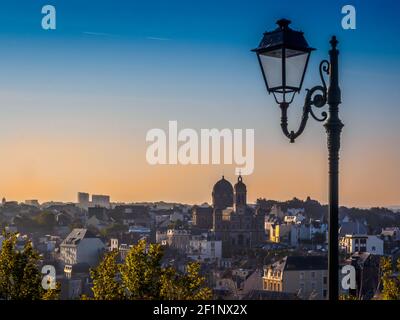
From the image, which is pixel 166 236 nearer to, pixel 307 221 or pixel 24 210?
pixel 307 221

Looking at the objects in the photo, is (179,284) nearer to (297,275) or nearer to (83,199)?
(297,275)

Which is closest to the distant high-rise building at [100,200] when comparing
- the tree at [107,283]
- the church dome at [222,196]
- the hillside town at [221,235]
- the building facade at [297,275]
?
the hillside town at [221,235]

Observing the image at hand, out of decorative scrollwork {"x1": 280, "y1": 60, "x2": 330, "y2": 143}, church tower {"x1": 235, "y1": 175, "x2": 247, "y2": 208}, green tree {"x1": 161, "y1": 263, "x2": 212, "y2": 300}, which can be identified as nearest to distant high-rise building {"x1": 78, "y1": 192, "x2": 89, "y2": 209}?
church tower {"x1": 235, "y1": 175, "x2": 247, "y2": 208}

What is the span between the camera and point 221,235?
9988 centimetres

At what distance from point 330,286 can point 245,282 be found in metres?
52.8

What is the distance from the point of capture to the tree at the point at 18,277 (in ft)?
41.4

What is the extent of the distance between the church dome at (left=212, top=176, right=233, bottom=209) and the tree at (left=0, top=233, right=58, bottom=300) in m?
87.9

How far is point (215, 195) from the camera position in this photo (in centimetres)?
10194

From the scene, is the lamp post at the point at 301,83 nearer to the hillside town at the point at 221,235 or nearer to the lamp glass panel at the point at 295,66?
the lamp glass panel at the point at 295,66

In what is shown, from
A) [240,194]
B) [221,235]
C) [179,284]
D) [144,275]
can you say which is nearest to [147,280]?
[144,275]

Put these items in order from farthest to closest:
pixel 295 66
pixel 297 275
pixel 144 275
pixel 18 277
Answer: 1. pixel 297 275
2. pixel 144 275
3. pixel 18 277
4. pixel 295 66

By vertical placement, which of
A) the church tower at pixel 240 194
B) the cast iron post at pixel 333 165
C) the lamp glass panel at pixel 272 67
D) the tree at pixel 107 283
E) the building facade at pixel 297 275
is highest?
the church tower at pixel 240 194

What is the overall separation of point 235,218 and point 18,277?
289 ft

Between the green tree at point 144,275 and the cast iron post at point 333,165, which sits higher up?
the cast iron post at point 333,165
